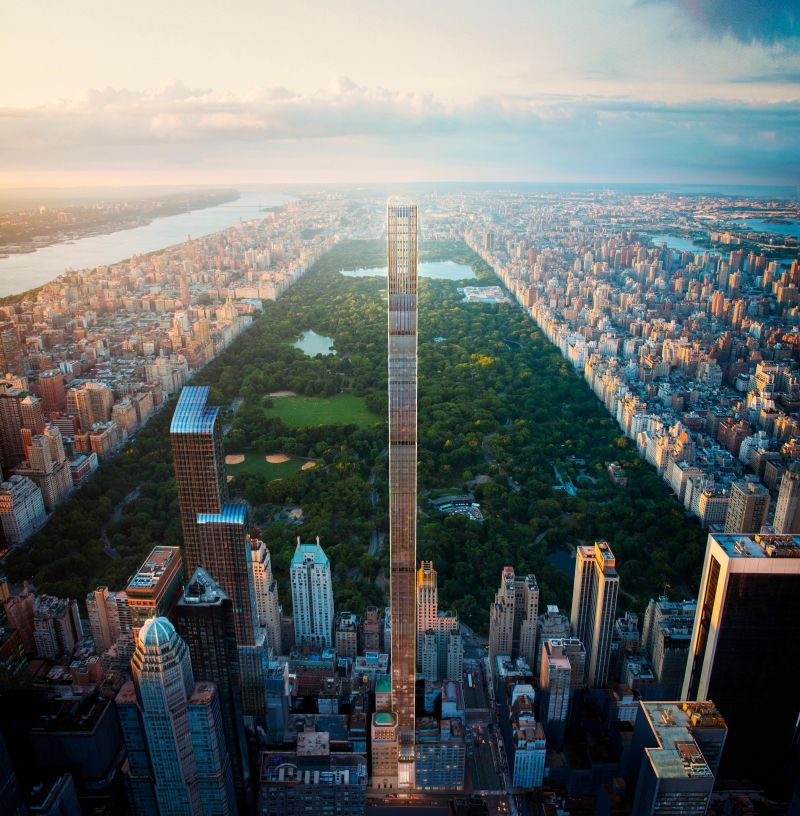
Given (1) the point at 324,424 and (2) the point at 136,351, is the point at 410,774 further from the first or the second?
(2) the point at 136,351

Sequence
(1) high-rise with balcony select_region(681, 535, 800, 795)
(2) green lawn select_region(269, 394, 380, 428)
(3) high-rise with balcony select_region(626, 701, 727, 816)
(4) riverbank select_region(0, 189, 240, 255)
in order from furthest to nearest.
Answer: (2) green lawn select_region(269, 394, 380, 428), (4) riverbank select_region(0, 189, 240, 255), (1) high-rise with balcony select_region(681, 535, 800, 795), (3) high-rise with balcony select_region(626, 701, 727, 816)

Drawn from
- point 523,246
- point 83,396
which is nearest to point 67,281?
point 83,396

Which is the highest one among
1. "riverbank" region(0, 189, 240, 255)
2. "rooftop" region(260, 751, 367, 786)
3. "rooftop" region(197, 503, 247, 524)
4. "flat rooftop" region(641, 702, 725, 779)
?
"riverbank" region(0, 189, 240, 255)

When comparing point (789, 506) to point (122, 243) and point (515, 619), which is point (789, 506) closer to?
point (515, 619)

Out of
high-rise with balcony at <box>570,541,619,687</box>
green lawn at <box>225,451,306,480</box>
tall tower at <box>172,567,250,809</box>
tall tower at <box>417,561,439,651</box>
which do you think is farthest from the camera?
green lawn at <box>225,451,306,480</box>

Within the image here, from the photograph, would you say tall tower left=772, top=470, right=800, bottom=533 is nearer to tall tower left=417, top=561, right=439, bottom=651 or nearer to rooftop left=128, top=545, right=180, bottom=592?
tall tower left=417, top=561, right=439, bottom=651

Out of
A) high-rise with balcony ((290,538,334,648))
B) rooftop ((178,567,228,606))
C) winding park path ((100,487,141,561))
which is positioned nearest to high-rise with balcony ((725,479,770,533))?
high-rise with balcony ((290,538,334,648))
